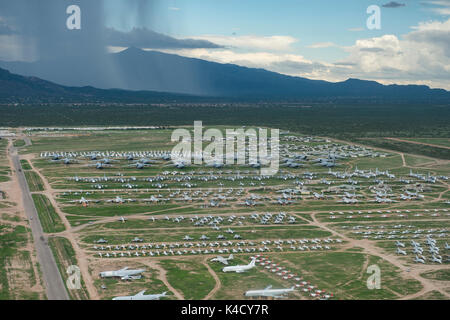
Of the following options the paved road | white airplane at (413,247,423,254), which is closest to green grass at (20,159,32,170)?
the paved road

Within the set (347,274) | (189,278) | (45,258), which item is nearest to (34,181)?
(45,258)

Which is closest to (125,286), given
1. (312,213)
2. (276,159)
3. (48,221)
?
(48,221)

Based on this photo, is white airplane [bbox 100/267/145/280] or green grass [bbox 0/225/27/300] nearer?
green grass [bbox 0/225/27/300]

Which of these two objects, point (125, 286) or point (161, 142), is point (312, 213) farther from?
point (161, 142)

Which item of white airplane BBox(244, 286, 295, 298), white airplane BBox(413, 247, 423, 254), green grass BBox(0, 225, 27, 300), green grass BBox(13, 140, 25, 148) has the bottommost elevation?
white airplane BBox(244, 286, 295, 298)

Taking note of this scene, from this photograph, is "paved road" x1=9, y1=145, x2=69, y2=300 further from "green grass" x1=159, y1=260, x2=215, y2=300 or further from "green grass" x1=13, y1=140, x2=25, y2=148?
"green grass" x1=13, y1=140, x2=25, y2=148
